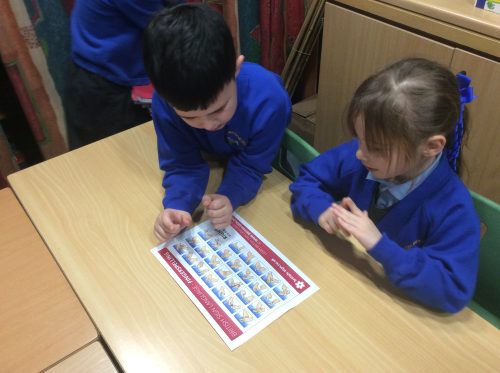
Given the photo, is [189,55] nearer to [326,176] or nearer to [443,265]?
[326,176]

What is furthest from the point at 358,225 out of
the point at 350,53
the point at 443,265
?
the point at 350,53

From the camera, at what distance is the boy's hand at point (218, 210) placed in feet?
2.89

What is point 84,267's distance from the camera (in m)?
0.82

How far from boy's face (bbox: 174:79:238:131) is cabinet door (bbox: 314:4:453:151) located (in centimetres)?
75

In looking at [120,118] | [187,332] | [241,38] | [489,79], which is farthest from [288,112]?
[241,38]

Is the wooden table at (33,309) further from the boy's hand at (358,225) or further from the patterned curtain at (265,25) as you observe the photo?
the patterned curtain at (265,25)

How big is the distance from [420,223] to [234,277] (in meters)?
0.37

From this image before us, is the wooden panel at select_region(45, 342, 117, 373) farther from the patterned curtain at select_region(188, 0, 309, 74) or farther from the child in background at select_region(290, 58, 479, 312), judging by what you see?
the patterned curtain at select_region(188, 0, 309, 74)

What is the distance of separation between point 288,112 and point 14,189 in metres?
0.65

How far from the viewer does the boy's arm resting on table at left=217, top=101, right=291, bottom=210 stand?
937 mm

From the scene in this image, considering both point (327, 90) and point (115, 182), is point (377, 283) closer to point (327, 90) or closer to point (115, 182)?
point (115, 182)

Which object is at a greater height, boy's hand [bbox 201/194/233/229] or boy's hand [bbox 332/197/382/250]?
boy's hand [bbox 332/197/382/250]

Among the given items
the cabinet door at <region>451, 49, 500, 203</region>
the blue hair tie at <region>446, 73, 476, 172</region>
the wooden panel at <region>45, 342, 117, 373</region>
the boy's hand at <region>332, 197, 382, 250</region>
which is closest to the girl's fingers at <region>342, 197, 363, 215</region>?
the boy's hand at <region>332, 197, 382, 250</region>

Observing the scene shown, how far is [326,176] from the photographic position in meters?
0.96
